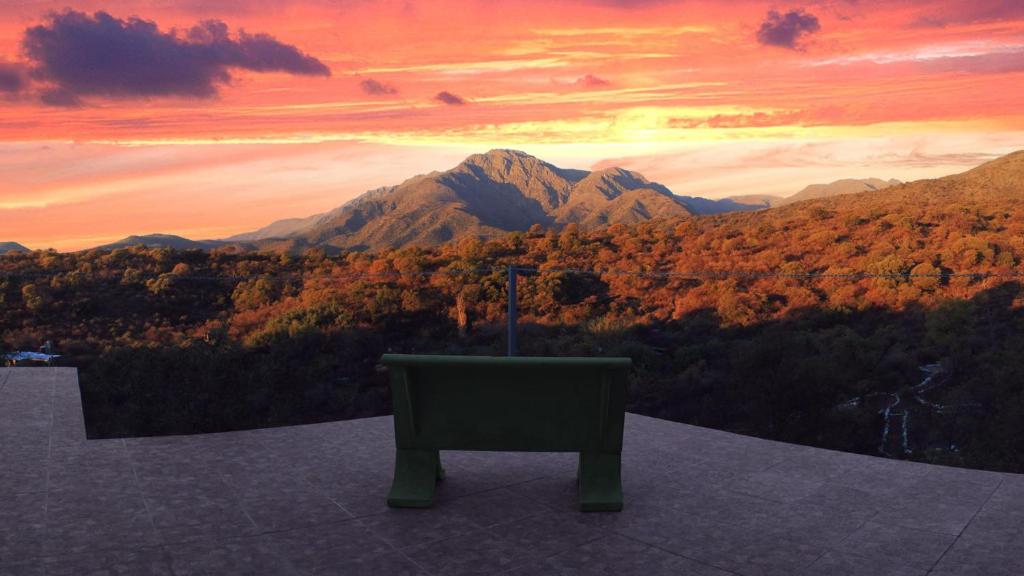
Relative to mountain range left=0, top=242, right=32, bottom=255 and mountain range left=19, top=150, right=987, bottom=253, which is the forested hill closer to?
mountain range left=0, top=242, right=32, bottom=255

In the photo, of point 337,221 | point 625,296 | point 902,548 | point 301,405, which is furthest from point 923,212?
point 337,221

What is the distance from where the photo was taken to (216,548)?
3.13m

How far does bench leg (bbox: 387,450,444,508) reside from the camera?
3.66m

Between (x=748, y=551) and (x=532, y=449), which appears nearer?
(x=748, y=551)

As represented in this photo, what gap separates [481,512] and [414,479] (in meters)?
0.35

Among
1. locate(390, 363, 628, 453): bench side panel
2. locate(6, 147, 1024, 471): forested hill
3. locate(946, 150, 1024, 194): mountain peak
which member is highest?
locate(946, 150, 1024, 194): mountain peak

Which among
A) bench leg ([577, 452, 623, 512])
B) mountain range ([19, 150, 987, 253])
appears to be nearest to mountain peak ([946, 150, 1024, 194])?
mountain range ([19, 150, 987, 253])

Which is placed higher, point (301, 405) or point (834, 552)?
point (834, 552)

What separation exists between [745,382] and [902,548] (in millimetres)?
5157

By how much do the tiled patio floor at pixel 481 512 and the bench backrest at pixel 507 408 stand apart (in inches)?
10.9

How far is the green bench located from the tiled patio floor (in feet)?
0.58

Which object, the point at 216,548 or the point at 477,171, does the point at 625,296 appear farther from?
the point at 477,171

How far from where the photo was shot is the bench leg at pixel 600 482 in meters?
3.65

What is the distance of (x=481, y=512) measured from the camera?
3633 mm
